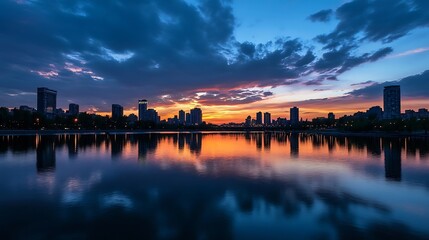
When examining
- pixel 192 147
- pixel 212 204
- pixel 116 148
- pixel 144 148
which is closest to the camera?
pixel 212 204

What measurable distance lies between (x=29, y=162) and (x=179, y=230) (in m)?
25.0

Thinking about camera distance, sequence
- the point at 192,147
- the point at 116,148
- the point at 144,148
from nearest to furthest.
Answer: the point at 116,148, the point at 144,148, the point at 192,147

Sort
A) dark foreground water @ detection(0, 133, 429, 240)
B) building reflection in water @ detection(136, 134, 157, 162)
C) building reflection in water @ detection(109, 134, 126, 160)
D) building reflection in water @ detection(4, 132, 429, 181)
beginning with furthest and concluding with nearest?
1. building reflection in water @ detection(109, 134, 126, 160)
2. building reflection in water @ detection(136, 134, 157, 162)
3. building reflection in water @ detection(4, 132, 429, 181)
4. dark foreground water @ detection(0, 133, 429, 240)

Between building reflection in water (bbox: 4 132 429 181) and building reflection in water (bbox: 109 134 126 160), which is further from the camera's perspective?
building reflection in water (bbox: 109 134 126 160)

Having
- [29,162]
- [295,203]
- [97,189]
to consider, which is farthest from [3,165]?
[295,203]

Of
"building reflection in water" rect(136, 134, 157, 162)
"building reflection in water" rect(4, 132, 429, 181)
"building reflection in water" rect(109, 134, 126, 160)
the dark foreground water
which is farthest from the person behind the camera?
"building reflection in water" rect(109, 134, 126, 160)

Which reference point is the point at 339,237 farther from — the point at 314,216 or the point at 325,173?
the point at 325,173

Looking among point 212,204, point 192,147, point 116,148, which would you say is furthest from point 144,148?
point 212,204

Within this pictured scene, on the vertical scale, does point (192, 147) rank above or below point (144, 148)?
below

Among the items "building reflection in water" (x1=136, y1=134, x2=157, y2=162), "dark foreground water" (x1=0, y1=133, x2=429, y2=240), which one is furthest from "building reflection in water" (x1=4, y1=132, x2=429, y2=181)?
"dark foreground water" (x1=0, y1=133, x2=429, y2=240)

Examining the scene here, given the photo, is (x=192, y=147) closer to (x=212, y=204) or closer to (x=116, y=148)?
(x=116, y=148)

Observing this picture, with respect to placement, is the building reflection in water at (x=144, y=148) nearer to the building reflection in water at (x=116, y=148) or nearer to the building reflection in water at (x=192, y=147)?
the building reflection in water at (x=192, y=147)

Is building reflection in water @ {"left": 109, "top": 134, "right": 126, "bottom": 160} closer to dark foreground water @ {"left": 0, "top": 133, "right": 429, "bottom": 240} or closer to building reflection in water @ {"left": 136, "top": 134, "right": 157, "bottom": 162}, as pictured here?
building reflection in water @ {"left": 136, "top": 134, "right": 157, "bottom": 162}

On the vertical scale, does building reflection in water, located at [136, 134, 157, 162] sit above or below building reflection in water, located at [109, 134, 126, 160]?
below
